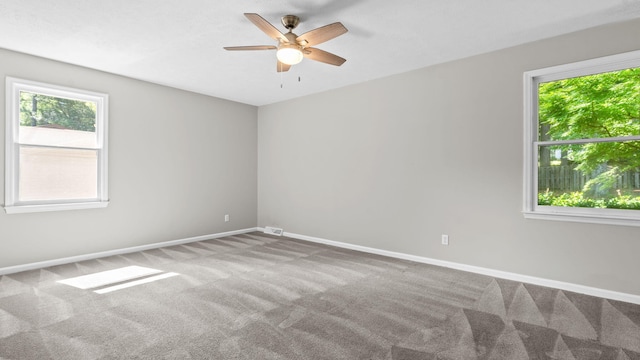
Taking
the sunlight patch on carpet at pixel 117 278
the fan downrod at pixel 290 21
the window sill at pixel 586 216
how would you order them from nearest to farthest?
the fan downrod at pixel 290 21 < the window sill at pixel 586 216 < the sunlight patch on carpet at pixel 117 278

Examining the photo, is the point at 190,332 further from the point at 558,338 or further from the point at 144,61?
the point at 144,61

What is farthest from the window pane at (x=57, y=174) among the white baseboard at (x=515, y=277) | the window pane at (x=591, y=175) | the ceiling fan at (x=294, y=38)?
the window pane at (x=591, y=175)

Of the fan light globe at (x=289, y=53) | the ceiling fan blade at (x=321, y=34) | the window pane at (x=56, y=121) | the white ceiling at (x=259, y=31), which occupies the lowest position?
the window pane at (x=56, y=121)

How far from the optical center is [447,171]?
4090mm

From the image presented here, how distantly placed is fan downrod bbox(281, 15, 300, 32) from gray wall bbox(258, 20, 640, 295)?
203cm

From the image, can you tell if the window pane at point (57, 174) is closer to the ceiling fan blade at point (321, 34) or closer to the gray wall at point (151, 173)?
the gray wall at point (151, 173)

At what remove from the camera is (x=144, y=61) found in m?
4.00

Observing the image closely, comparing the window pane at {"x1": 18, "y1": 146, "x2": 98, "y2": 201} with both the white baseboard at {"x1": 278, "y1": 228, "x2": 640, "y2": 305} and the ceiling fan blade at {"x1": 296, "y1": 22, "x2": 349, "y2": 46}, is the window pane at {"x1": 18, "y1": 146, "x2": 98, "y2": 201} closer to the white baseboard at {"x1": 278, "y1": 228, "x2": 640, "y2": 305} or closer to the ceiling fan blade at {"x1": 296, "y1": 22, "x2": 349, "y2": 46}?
the ceiling fan blade at {"x1": 296, "y1": 22, "x2": 349, "y2": 46}

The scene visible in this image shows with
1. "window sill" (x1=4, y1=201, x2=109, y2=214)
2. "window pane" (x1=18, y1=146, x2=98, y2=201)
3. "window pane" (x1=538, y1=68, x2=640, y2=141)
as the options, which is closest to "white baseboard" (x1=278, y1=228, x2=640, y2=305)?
"window pane" (x1=538, y1=68, x2=640, y2=141)

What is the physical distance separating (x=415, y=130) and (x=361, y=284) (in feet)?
7.06

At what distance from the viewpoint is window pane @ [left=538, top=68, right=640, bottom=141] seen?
120 inches

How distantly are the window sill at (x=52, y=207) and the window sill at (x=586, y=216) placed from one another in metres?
5.25

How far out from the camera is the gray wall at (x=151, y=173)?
155 inches

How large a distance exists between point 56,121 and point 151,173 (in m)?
1.30
